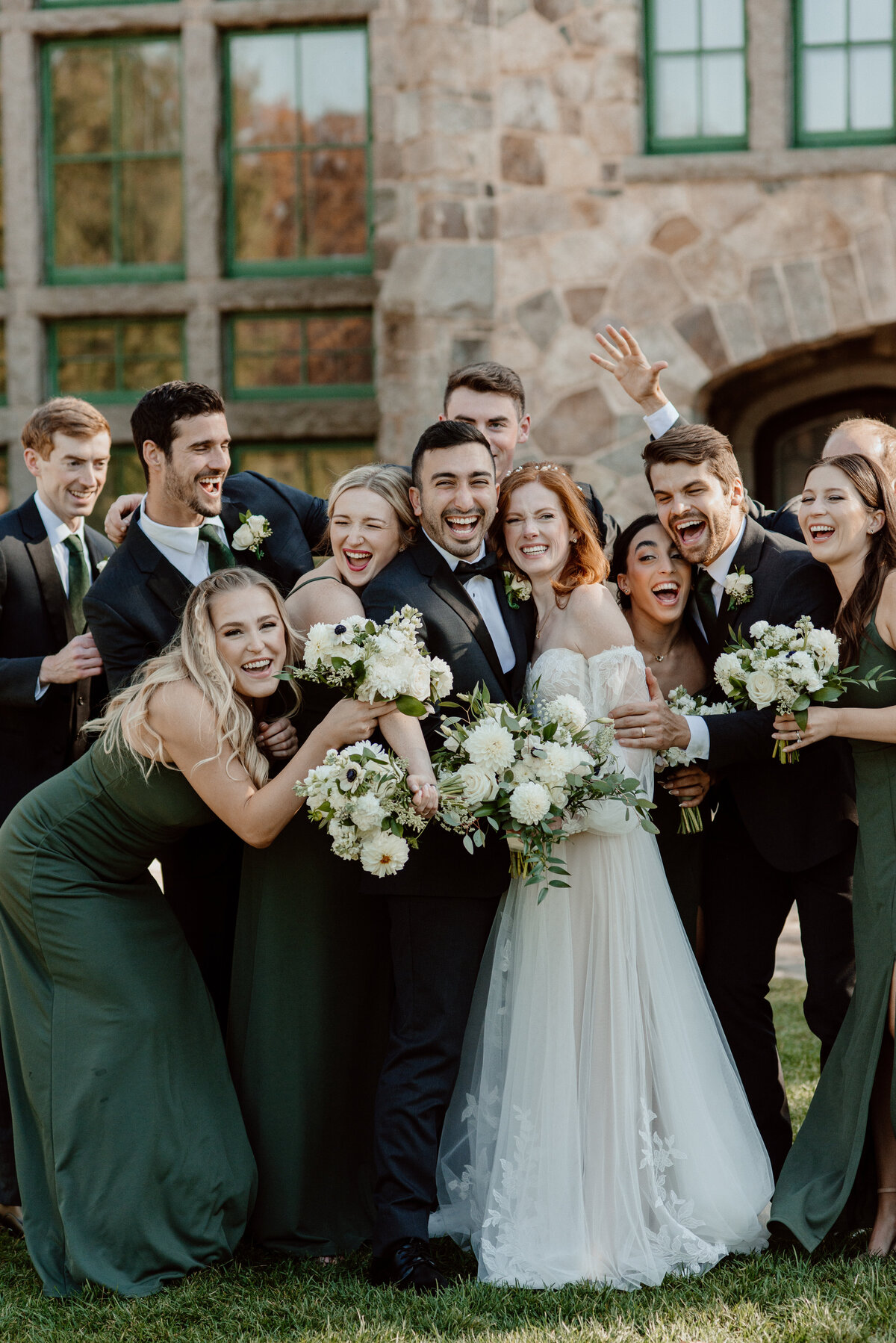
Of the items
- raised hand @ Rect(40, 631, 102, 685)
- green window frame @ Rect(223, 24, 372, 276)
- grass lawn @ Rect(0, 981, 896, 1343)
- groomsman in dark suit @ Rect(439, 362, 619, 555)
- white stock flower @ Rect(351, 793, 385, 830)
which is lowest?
grass lawn @ Rect(0, 981, 896, 1343)

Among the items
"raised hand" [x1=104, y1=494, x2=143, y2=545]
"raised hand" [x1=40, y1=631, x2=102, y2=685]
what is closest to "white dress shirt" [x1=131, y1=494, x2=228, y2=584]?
"raised hand" [x1=104, y1=494, x2=143, y2=545]

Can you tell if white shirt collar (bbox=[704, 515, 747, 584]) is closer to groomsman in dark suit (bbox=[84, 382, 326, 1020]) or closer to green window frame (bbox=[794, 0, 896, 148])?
groomsman in dark suit (bbox=[84, 382, 326, 1020])

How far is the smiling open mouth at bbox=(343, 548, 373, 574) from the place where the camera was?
163 inches

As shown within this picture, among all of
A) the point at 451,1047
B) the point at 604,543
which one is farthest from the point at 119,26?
the point at 451,1047

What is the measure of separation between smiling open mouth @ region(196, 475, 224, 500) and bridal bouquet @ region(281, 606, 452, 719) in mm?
938

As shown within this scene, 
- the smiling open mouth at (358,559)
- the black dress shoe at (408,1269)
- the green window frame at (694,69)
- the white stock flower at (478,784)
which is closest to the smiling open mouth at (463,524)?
the smiling open mouth at (358,559)

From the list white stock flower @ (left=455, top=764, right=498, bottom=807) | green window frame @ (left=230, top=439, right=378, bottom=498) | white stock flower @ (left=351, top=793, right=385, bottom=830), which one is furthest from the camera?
green window frame @ (left=230, top=439, right=378, bottom=498)

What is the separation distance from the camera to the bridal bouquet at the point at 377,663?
3625 mm

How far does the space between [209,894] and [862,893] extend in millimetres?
2046

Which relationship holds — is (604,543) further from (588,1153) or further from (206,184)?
(206,184)

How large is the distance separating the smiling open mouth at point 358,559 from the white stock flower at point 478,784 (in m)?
0.81

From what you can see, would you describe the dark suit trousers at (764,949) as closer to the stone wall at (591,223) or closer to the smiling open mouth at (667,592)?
the smiling open mouth at (667,592)

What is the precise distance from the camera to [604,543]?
4.55 meters

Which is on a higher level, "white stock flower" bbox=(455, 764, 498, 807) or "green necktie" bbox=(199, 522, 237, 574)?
"green necktie" bbox=(199, 522, 237, 574)
